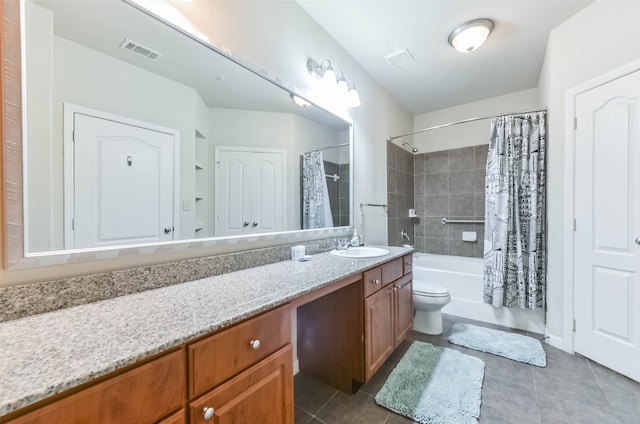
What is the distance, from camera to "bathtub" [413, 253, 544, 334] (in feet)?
7.84

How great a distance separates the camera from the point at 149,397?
24.2 inches

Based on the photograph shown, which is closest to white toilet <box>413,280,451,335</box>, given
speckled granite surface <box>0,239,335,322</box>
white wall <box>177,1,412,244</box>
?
white wall <box>177,1,412,244</box>

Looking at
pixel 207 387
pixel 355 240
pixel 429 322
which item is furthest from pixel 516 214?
pixel 207 387

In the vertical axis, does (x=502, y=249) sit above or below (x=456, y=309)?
above

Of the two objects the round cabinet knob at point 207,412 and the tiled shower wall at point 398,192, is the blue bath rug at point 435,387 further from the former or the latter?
the tiled shower wall at point 398,192

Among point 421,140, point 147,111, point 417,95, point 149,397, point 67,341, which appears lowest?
point 149,397

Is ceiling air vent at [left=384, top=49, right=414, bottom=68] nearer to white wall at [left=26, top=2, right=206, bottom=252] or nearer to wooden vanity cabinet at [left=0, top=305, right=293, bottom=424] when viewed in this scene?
white wall at [left=26, top=2, right=206, bottom=252]

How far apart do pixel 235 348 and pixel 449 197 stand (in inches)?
140

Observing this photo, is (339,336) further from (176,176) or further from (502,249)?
(502,249)

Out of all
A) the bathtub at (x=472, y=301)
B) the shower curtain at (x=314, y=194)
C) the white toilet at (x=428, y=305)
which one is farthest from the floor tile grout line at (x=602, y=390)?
the shower curtain at (x=314, y=194)

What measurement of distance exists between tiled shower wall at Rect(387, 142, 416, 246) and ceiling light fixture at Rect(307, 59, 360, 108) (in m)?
1.09

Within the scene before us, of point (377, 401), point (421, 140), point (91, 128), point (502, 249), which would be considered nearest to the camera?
point (91, 128)

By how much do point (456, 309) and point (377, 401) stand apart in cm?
166

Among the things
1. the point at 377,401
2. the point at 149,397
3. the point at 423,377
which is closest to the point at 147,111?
Result: the point at 149,397
